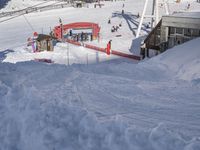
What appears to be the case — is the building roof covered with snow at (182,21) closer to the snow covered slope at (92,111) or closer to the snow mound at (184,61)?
the snow mound at (184,61)

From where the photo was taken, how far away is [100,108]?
25.4 feet

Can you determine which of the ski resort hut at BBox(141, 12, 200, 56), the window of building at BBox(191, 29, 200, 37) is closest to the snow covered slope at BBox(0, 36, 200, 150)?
the window of building at BBox(191, 29, 200, 37)

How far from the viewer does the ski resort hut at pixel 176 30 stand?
20938 mm

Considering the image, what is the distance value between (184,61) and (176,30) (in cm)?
793

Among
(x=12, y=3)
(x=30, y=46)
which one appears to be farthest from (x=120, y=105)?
(x=12, y=3)

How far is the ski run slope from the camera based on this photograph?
6094 mm

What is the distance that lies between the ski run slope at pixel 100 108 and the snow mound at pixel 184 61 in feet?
0.19

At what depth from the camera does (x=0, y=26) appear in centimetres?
5647

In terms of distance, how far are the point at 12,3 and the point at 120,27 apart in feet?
127

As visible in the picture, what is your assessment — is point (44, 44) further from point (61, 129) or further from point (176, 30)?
point (61, 129)

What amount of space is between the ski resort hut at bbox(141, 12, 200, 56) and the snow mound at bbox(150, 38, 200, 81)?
12.2 feet

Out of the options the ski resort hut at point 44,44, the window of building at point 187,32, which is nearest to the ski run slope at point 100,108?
the window of building at point 187,32

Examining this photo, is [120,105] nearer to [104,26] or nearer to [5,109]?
[5,109]

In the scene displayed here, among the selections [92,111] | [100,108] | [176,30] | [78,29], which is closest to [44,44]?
[78,29]
